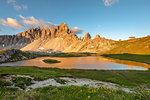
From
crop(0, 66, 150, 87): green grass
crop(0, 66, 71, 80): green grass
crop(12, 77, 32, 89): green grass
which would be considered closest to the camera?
crop(12, 77, 32, 89): green grass

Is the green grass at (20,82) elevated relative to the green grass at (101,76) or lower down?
elevated

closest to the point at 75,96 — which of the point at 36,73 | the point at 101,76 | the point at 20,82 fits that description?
the point at 20,82

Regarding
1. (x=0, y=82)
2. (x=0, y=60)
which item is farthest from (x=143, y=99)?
(x=0, y=60)

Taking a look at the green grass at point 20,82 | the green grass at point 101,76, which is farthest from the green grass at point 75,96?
the green grass at point 101,76

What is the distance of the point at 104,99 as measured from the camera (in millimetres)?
3900

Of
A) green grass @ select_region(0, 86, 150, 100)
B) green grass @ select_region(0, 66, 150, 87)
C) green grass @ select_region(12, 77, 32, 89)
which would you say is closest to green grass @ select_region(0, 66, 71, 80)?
green grass @ select_region(0, 66, 150, 87)

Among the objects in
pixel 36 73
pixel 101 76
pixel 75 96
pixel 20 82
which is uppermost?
pixel 75 96

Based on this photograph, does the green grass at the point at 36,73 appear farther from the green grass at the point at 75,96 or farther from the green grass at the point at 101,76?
the green grass at the point at 75,96

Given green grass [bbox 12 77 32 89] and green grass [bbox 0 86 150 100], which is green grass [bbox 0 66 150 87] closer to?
green grass [bbox 12 77 32 89]

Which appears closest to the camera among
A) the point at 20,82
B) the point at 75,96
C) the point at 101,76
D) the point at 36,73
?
the point at 75,96

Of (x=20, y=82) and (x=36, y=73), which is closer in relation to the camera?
(x=20, y=82)

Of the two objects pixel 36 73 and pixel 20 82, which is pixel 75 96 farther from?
pixel 36 73

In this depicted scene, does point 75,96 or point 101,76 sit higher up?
point 75,96

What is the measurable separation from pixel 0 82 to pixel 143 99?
1565cm
